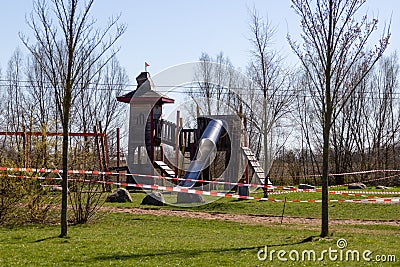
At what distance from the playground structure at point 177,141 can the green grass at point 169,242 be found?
10802mm

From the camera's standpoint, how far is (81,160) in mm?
14500

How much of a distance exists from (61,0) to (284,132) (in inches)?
1249

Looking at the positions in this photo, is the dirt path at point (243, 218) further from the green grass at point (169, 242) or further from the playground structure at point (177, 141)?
the playground structure at point (177, 141)

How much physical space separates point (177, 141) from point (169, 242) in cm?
1619

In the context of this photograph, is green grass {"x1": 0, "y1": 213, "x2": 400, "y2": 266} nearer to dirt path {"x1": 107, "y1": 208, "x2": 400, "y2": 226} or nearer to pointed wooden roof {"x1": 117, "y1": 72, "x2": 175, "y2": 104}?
dirt path {"x1": 107, "y1": 208, "x2": 400, "y2": 226}

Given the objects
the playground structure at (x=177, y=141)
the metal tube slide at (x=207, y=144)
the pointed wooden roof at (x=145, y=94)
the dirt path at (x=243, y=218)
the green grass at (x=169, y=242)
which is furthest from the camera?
the pointed wooden roof at (x=145, y=94)

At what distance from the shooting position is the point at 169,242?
36.0 ft

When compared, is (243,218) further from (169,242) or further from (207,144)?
(207,144)

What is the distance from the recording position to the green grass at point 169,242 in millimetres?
8859

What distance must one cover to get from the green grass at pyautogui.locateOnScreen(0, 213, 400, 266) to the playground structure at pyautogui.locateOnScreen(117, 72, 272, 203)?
1080 cm

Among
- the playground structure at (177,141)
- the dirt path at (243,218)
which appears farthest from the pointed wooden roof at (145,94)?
the dirt path at (243,218)

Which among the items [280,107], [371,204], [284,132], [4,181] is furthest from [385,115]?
[4,181]

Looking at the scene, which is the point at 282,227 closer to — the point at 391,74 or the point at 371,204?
the point at 371,204

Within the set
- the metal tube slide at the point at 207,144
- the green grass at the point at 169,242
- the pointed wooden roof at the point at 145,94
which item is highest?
the pointed wooden roof at the point at 145,94
